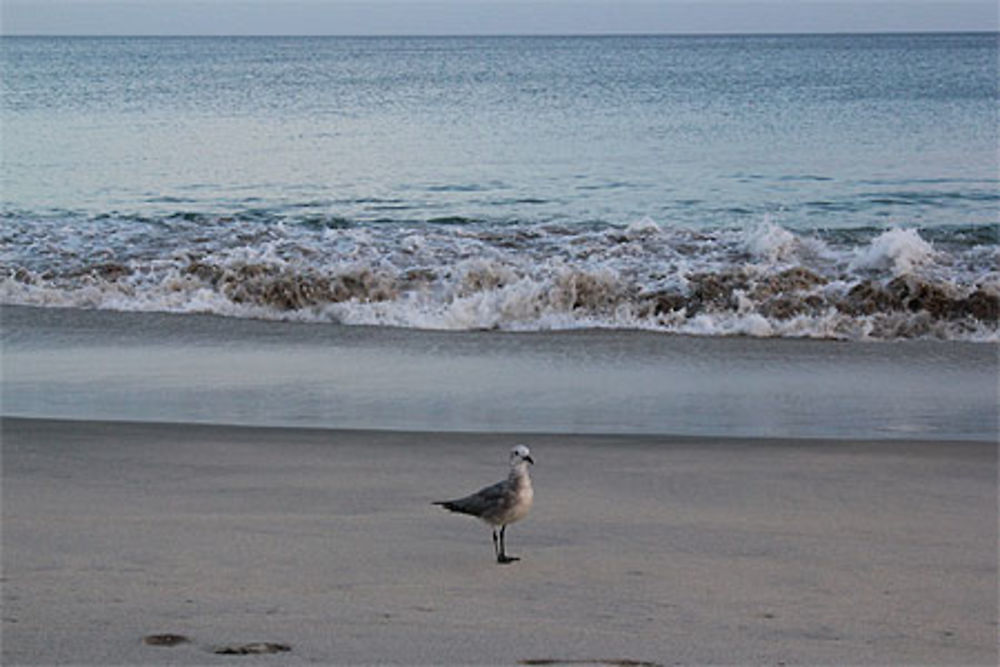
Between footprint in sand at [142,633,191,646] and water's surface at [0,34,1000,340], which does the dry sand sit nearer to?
footprint in sand at [142,633,191,646]

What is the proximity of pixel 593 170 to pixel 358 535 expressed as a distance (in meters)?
20.5

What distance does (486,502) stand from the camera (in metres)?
4.88

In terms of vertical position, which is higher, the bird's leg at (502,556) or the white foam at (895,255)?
the white foam at (895,255)

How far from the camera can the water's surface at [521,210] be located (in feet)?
41.8

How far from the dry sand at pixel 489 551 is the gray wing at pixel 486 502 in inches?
8.4

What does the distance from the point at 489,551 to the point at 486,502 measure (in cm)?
34

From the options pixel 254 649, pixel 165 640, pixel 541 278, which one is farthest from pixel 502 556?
pixel 541 278

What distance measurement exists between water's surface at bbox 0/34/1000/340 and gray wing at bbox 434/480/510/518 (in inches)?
276

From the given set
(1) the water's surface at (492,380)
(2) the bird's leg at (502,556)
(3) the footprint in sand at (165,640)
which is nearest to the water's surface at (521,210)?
(1) the water's surface at (492,380)

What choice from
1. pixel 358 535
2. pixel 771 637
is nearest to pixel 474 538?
pixel 358 535

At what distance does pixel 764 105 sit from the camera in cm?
4506

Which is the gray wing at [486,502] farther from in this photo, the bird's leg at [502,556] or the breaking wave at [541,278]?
the breaking wave at [541,278]

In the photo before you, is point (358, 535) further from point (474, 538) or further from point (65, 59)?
point (65, 59)

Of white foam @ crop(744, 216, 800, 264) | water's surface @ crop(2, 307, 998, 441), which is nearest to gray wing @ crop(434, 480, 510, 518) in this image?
water's surface @ crop(2, 307, 998, 441)
